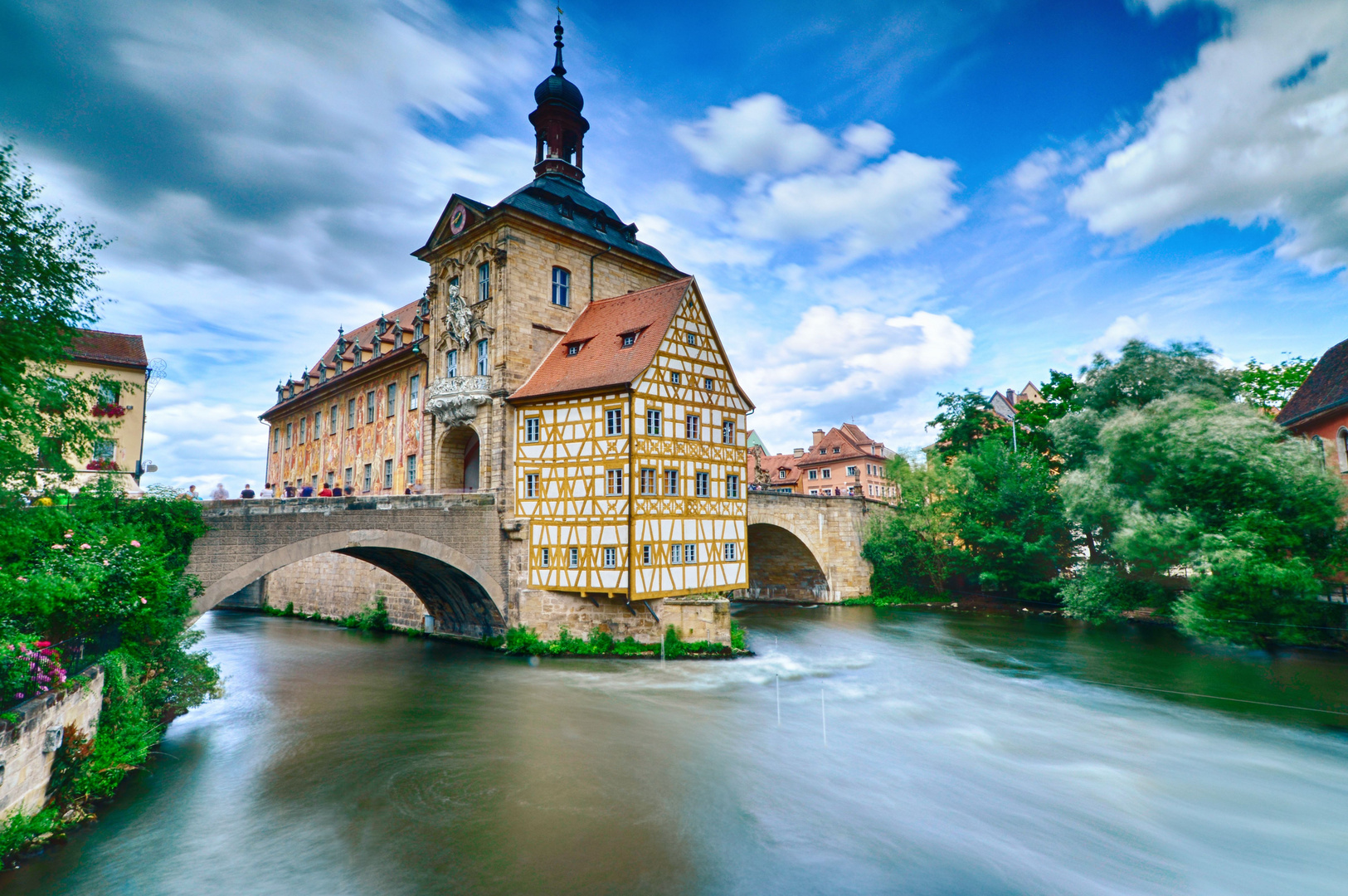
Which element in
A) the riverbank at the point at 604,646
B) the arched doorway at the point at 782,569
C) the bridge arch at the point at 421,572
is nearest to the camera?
the bridge arch at the point at 421,572

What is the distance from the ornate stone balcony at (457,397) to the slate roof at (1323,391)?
2681cm

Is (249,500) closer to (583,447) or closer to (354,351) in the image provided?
→ (583,447)

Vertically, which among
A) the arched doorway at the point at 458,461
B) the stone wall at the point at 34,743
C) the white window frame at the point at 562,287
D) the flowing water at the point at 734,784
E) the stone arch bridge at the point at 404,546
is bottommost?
the flowing water at the point at 734,784

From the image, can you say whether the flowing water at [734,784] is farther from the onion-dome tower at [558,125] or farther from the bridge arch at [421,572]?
the onion-dome tower at [558,125]

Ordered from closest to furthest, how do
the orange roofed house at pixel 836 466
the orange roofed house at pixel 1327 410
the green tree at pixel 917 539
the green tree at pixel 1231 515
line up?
the green tree at pixel 1231 515 → the orange roofed house at pixel 1327 410 → the green tree at pixel 917 539 → the orange roofed house at pixel 836 466

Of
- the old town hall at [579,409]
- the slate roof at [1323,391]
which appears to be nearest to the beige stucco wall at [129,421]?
the old town hall at [579,409]

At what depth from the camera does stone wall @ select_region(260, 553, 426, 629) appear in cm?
2520

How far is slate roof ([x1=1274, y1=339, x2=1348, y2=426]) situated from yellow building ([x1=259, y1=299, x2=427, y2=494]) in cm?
3122

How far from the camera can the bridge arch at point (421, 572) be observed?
1541cm

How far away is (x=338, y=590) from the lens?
28.6m

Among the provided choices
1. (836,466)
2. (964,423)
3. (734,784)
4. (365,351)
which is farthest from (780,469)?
(734,784)

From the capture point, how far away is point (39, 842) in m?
8.46

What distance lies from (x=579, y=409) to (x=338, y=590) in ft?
52.1

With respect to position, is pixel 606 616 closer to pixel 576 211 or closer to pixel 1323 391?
pixel 576 211
